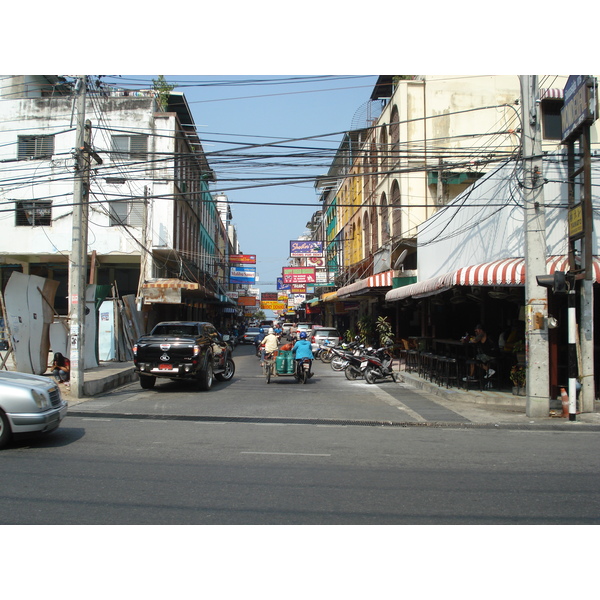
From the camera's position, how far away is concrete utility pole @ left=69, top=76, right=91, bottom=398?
14227 millimetres

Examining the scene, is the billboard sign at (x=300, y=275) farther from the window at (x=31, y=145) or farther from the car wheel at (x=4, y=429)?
the car wheel at (x=4, y=429)

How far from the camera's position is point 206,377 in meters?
16.0

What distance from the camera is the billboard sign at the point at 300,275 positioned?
138 ft

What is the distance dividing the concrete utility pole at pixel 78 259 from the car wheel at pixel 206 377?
3.20m

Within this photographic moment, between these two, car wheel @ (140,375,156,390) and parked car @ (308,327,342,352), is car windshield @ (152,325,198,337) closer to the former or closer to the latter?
car wheel @ (140,375,156,390)

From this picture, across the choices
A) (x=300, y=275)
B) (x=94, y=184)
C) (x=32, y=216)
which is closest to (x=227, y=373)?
(x=94, y=184)

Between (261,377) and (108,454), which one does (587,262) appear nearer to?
(108,454)

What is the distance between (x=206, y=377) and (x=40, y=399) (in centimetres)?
788

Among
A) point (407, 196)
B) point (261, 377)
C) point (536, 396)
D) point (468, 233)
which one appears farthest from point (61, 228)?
point (536, 396)

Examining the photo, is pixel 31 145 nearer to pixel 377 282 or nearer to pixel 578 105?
pixel 377 282

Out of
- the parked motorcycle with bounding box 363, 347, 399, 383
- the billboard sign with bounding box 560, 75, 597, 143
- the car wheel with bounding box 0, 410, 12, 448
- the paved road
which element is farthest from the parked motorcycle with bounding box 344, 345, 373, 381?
the car wheel with bounding box 0, 410, 12, 448

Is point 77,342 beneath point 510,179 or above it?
beneath

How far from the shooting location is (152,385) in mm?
16594

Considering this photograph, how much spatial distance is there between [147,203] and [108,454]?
23310mm
